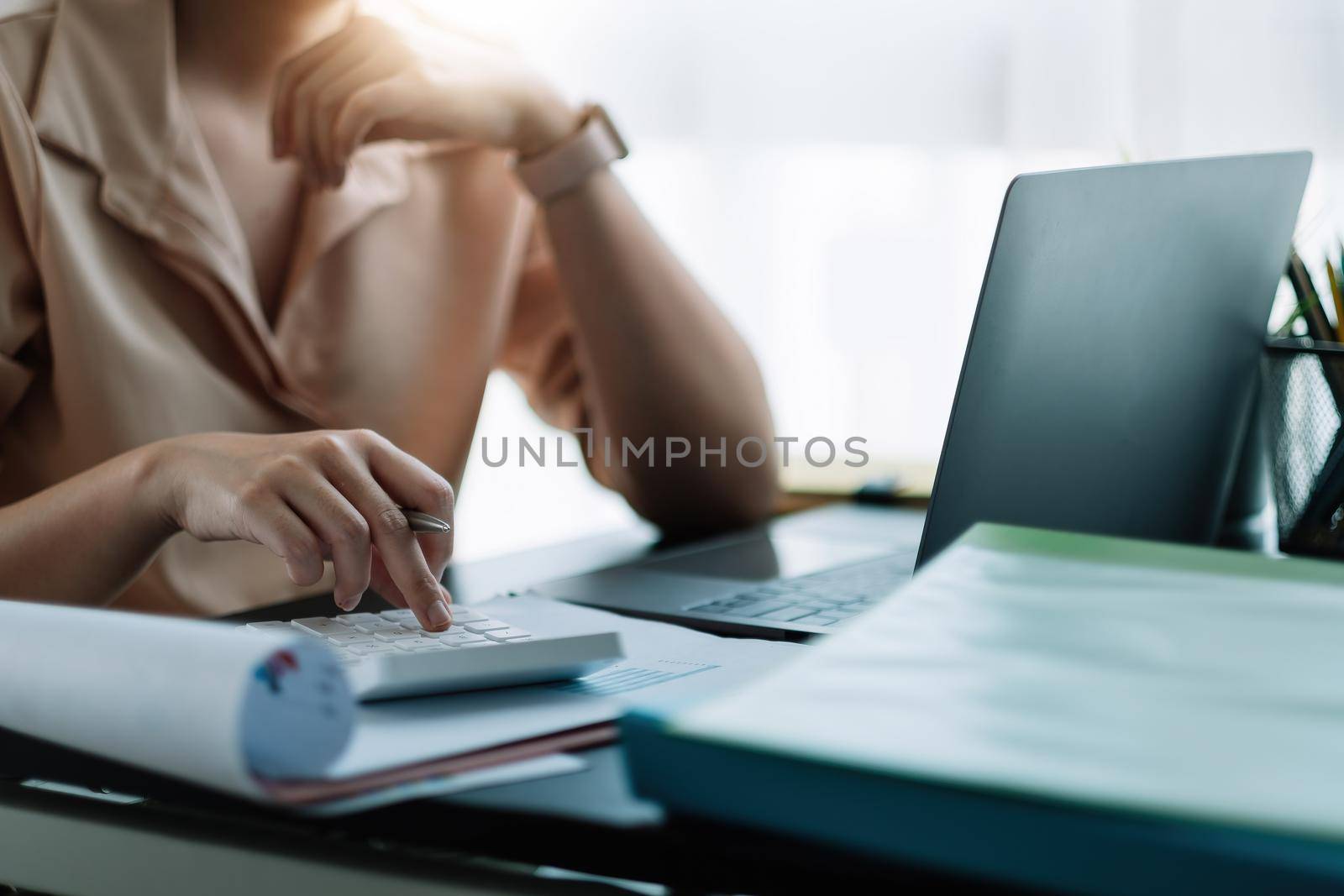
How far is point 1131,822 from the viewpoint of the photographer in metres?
0.22

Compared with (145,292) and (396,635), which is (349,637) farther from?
(145,292)

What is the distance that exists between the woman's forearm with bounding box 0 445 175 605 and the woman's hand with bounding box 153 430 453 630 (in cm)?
7

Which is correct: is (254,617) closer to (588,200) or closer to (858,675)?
(858,675)

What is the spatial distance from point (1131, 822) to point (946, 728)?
0.05 m

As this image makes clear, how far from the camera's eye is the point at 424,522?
1.72 ft

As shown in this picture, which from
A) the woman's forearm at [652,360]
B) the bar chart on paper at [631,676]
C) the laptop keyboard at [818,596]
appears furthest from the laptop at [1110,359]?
the woman's forearm at [652,360]

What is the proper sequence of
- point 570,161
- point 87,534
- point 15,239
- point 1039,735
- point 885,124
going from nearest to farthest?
point 1039,735, point 87,534, point 15,239, point 570,161, point 885,124

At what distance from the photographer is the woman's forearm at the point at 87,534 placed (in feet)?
2.01

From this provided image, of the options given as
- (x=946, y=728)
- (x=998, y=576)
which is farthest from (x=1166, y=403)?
(x=946, y=728)

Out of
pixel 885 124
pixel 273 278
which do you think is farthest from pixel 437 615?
pixel 885 124

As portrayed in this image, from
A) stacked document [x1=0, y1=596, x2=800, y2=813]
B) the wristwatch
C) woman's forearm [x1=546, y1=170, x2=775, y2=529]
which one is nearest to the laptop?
stacked document [x1=0, y1=596, x2=800, y2=813]

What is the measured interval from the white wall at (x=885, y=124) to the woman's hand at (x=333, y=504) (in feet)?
3.25

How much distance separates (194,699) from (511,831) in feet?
0.31

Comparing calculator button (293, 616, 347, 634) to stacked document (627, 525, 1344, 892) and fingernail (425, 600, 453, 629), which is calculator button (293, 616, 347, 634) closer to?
fingernail (425, 600, 453, 629)
